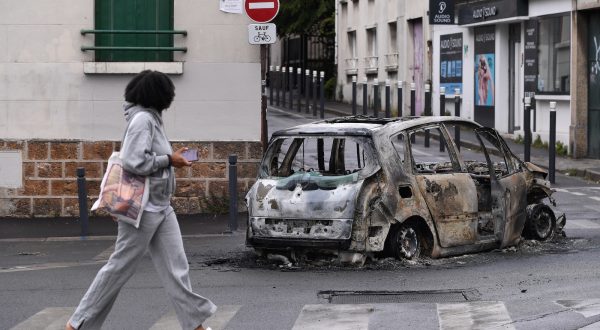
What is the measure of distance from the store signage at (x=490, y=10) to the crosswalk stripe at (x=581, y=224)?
14.4 metres

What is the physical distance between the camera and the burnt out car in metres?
11.7

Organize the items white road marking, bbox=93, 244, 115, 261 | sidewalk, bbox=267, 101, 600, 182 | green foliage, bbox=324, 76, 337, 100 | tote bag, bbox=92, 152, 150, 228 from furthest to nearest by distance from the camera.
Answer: green foliage, bbox=324, 76, 337, 100 → sidewalk, bbox=267, 101, 600, 182 → white road marking, bbox=93, 244, 115, 261 → tote bag, bbox=92, 152, 150, 228

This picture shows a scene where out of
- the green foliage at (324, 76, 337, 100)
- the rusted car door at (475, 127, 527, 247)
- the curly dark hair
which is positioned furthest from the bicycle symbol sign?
the green foliage at (324, 76, 337, 100)

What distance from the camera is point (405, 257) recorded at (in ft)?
39.4

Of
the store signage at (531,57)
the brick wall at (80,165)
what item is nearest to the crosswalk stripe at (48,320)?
the brick wall at (80,165)

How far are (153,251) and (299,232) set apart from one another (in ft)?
12.5

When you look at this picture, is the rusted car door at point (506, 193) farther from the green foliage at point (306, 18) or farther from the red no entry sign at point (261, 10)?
the green foliage at point (306, 18)

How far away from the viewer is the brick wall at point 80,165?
1717 cm

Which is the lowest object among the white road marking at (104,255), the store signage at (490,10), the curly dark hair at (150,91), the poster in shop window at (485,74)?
the white road marking at (104,255)

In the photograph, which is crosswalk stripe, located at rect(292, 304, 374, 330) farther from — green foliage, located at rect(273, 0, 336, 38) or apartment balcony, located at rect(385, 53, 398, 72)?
green foliage, located at rect(273, 0, 336, 38)

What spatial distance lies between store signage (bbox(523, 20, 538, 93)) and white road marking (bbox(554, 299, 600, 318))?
19.3 m

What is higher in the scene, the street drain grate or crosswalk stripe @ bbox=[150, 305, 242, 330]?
the street drain grate

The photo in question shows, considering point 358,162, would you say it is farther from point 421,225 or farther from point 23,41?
point 23,41

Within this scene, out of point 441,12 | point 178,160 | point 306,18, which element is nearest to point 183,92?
point 178,160
